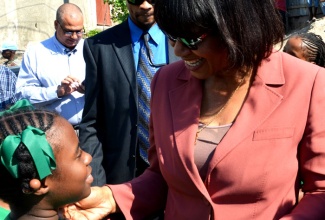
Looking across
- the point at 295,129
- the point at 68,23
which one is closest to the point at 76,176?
the point at 295,129

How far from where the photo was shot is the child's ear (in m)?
2.15

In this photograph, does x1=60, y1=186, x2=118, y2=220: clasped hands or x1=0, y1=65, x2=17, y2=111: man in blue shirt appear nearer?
x1=60, y1=186, x2=118, y2=220: clasped hands

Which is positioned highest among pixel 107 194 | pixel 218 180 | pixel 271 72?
pixel 271 72

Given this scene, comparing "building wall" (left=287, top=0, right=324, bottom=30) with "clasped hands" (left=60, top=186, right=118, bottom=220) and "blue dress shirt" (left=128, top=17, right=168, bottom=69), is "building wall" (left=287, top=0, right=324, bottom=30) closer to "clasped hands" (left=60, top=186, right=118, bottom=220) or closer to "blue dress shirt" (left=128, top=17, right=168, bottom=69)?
"blue dress shirt" (left=128, top=17, right=168, bottom=69)

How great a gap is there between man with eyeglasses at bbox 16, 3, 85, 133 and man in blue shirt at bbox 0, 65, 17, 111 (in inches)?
10.7

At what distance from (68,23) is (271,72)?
355cm

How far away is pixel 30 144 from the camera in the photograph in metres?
2.11

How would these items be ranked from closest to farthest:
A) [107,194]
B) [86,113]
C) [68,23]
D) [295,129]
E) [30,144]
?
[30,144], [295,129], [107,194], [86,113], [68,23]

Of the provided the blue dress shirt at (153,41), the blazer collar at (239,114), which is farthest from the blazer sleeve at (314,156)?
the blue dress shirt at (153,41)

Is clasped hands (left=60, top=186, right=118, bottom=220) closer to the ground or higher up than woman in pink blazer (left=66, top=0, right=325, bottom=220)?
closer to the ground

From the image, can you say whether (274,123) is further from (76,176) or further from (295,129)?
(76,176)

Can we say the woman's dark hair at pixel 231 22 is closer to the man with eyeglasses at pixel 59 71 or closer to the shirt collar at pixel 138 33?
the shirt collar at pixel 138 33

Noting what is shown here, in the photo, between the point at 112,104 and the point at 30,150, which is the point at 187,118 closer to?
the point at 30,150

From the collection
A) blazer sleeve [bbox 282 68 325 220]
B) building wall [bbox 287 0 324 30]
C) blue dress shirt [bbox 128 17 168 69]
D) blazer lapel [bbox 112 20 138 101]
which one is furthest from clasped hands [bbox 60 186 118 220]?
building wall [bbox 287 0 324 30]
